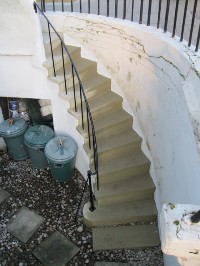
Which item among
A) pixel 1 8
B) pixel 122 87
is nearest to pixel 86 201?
pixel 122 87

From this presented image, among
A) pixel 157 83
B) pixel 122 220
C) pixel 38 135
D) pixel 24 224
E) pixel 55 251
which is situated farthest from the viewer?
pixel 38 135

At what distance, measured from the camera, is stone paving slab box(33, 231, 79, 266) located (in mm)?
5074

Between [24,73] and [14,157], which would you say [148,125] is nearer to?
[24,73]

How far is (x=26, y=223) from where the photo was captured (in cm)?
562

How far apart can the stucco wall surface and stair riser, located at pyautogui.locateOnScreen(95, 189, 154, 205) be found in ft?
0.80

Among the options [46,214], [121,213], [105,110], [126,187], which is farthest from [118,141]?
[46,214]

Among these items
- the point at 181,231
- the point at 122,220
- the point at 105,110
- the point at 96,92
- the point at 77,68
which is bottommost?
the point at 122,220

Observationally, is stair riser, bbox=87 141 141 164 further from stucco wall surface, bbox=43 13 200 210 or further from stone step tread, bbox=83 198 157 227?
stone step tread, bbox=83 198 157 227

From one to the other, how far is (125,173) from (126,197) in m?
0.46

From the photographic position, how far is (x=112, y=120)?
6.07m

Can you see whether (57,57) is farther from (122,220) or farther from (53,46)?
(122,220)

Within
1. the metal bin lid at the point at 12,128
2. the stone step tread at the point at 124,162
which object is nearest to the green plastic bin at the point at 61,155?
the stone step tread at the point at 124,162

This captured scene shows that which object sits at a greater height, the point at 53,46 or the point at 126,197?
the point at 53,46

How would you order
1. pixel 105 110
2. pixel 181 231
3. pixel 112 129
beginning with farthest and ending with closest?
pixel 105 110 → pixel 112 129 → pixel 181 231
